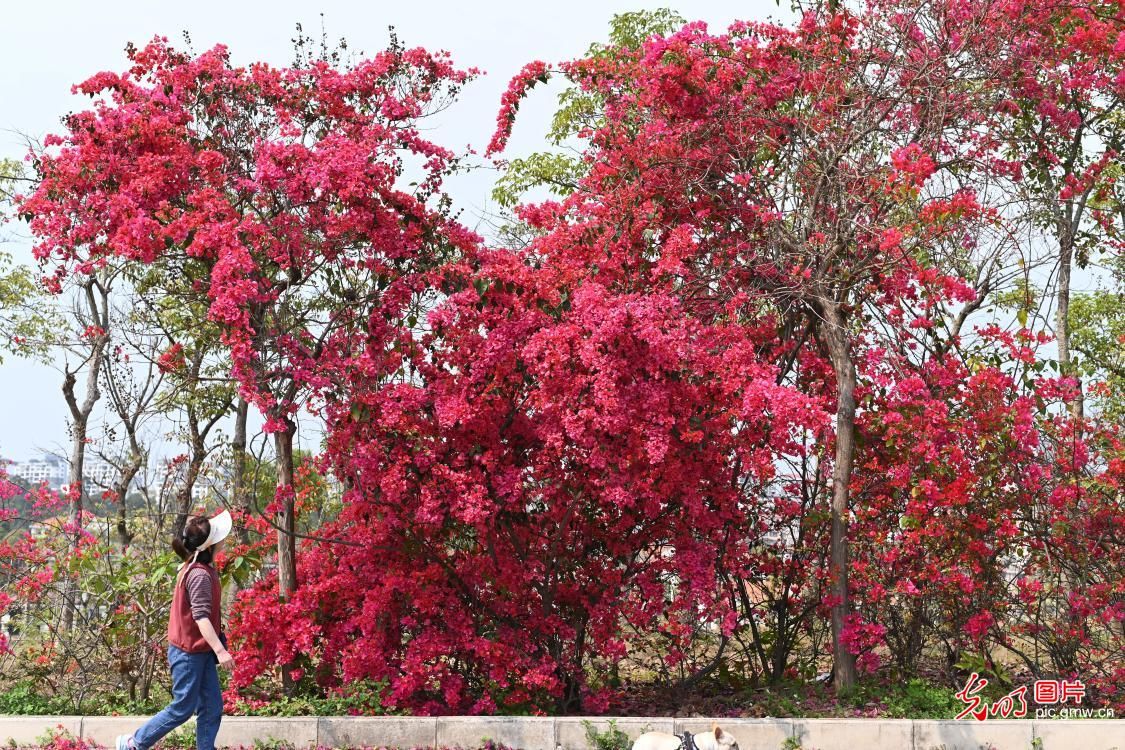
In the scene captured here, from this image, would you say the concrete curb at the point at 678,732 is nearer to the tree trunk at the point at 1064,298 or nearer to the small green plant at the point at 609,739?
the small green plant at the point at 609,739

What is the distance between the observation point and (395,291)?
789 cm

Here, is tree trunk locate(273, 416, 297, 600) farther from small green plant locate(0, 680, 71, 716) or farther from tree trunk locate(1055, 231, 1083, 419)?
tree trunk locate(1055, 231, 1083, 419)

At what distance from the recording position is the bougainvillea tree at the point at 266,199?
24.6 feet

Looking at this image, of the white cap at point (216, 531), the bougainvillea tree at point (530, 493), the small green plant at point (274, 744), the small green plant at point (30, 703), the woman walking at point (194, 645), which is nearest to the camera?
the woman walking at point (194, 645)

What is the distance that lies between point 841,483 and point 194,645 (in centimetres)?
482

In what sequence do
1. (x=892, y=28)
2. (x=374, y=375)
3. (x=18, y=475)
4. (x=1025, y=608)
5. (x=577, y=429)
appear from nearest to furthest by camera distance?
1. (x=577, y=429)
2. (x=374, y=375)
3. (x=1025, y=608)
4. (x=892, y=28)
5. (x=18, y=475)

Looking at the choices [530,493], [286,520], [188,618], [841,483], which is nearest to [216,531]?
[188,618]

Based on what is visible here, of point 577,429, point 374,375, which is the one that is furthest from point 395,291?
point 577,429

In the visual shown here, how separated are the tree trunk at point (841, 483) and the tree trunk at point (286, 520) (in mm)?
4028

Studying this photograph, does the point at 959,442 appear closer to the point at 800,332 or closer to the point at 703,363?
the point at 800,332

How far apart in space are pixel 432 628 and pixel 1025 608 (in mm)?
4450

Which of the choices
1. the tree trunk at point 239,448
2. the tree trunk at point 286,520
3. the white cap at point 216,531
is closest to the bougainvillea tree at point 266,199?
the tree trunk at point 286,520

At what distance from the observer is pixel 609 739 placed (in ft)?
23.0

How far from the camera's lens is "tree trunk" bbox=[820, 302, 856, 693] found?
821 cm
